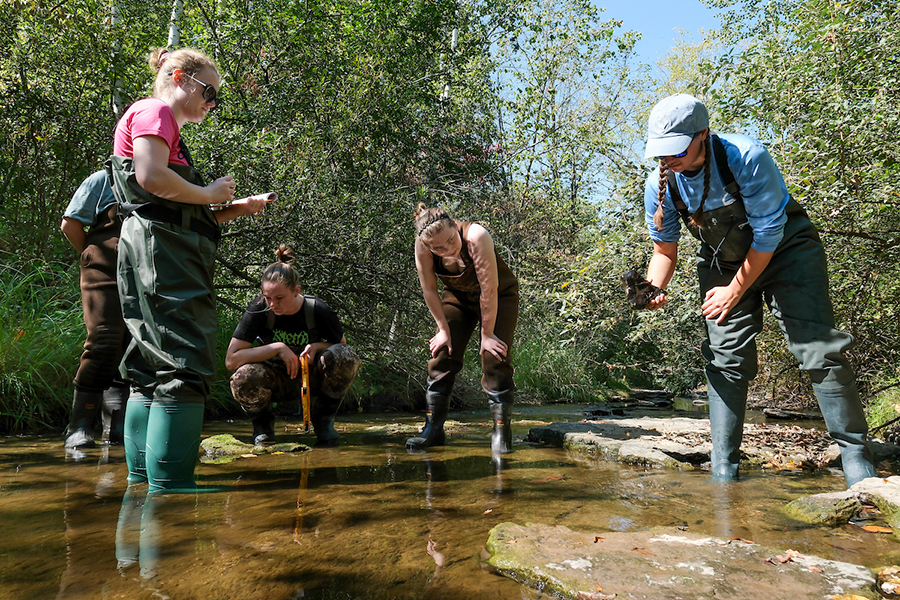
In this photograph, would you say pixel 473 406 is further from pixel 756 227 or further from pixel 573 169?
pixel 573 169

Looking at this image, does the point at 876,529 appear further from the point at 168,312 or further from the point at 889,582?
the point at 168,312

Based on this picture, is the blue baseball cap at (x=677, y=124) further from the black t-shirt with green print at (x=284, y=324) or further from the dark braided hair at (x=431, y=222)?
the black t-shirt with green print at (x=284, y=324)

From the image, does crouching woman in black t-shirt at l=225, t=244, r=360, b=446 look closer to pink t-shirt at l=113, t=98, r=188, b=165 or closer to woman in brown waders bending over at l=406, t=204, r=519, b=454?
woman in brown waders bending over at l=406, t=204, r=519, b=454

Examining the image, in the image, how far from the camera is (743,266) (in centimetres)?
278

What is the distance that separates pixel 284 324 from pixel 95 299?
46.7 inches

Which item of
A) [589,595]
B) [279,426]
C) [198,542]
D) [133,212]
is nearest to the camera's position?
[589,595]

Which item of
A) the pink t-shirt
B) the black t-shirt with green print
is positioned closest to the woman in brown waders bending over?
the black t-shirt with green print

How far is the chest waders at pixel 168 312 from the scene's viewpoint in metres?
2.53

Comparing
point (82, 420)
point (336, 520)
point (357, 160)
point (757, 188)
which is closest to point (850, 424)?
point (757, 188)

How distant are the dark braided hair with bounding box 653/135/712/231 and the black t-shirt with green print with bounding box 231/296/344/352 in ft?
7.50

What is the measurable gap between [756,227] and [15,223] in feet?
21.7

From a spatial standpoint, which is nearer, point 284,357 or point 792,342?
point 792,342

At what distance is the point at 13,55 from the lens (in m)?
5.76

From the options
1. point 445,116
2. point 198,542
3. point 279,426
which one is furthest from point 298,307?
point 445,116
